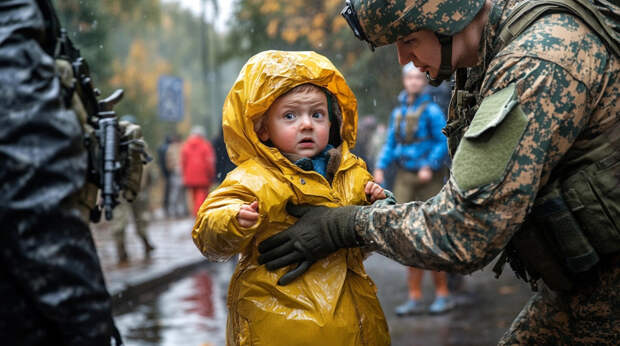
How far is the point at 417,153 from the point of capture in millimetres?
6422

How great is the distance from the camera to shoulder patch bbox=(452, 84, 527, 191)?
194 centimetres

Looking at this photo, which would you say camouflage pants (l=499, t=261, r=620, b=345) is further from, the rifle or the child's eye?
the rifle

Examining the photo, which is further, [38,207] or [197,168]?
[197,168]

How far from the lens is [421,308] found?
6.38 meters

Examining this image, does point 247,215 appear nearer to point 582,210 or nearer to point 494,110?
point 494,110

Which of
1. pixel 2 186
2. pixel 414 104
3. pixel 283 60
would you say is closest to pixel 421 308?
pixel 414 104

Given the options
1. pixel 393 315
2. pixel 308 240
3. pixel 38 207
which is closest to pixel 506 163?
pixel 308 240

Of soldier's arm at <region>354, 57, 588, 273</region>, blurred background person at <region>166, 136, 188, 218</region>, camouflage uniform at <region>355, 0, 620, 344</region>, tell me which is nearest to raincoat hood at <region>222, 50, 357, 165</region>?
Result: camouflage uniform at <region>355, 0, 620, 344</region>

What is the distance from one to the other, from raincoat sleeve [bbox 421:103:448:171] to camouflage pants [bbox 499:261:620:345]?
150 inches

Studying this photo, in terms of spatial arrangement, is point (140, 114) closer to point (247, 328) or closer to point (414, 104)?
point (414, 104)

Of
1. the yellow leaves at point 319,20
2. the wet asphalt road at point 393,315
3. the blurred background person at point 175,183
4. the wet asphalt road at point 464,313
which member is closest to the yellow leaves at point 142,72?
the blurred background person at point 175,183

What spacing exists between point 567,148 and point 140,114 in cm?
3423

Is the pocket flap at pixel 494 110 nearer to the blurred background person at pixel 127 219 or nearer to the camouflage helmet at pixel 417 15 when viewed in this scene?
the camouflage helmet at pixel 417 15

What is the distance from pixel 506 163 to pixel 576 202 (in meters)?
0.34
